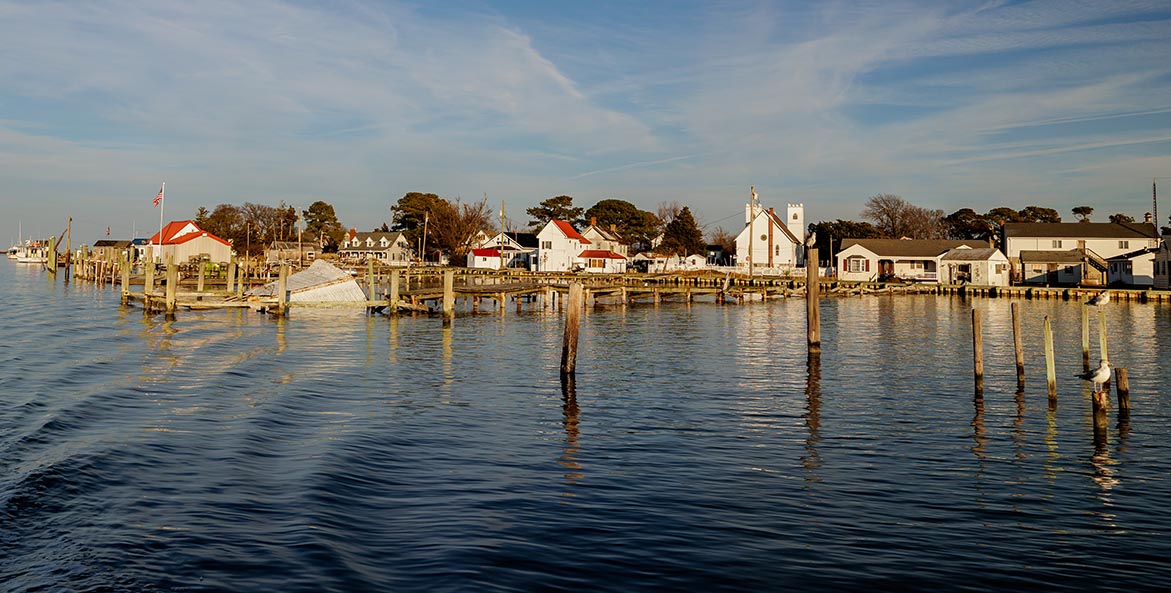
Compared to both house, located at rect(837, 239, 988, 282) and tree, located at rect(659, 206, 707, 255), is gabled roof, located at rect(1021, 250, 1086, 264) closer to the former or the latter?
house, located at rect(837, 239, 988, 282)

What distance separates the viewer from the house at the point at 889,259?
8981cm

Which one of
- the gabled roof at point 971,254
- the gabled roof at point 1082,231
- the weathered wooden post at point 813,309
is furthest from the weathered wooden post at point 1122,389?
the gabled roof at point 1082,231

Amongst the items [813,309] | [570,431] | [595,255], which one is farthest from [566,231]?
[570,431]

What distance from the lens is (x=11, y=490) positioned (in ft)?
39.7

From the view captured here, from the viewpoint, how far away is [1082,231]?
303 feet

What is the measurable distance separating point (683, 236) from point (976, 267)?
3944 centimetres

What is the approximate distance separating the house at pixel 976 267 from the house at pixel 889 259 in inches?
193

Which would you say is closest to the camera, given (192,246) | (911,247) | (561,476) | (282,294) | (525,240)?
(561,476)

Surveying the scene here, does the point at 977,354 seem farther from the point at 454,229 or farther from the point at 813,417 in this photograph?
the point at 454,229

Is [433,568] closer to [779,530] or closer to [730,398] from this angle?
[779,530]

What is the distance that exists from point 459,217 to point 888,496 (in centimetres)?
11323

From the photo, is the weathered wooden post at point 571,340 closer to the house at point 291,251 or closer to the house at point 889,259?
the house at point 889,259

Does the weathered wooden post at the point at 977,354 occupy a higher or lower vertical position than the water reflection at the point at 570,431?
higher

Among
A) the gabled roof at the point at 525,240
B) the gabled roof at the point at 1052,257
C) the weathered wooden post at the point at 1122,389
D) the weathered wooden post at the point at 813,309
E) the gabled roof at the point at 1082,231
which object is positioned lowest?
the weathered wooden post at the point at 1122,389
